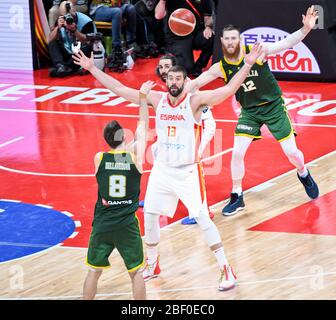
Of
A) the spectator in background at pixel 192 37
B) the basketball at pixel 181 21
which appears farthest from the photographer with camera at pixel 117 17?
the basketball at pixel 181 21

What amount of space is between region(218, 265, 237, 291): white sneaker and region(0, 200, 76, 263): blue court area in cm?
221

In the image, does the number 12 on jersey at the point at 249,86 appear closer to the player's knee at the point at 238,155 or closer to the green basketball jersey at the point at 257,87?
the green basketball jersey at the point at 257,87

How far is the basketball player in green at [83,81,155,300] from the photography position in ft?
26.2

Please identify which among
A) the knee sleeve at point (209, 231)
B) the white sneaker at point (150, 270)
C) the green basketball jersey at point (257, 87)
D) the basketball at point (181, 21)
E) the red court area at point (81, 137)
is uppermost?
the green basketball jersey at point (257, 87)

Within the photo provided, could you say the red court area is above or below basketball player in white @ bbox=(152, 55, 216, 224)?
below

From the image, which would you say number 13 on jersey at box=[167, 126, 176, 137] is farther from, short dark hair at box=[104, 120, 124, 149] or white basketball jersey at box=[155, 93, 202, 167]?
short dark hair at box=[104, 120, 124, 149]

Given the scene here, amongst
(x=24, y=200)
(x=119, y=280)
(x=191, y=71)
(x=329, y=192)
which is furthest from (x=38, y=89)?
(x=119, y=280)

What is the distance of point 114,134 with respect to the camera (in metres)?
8.02

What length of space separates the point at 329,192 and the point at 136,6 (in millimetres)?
10258

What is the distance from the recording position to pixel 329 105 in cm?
1597

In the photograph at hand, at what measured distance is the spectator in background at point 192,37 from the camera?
58.9 ft

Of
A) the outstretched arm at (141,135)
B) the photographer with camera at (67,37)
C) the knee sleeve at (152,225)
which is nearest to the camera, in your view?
the outstretched arm at (141,135)

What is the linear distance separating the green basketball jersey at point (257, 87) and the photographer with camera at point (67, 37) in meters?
8.38

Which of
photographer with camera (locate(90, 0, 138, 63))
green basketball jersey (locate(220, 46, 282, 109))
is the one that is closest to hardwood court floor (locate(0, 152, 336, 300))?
green basketball jersey (locate(220, 46, 282, 109))
